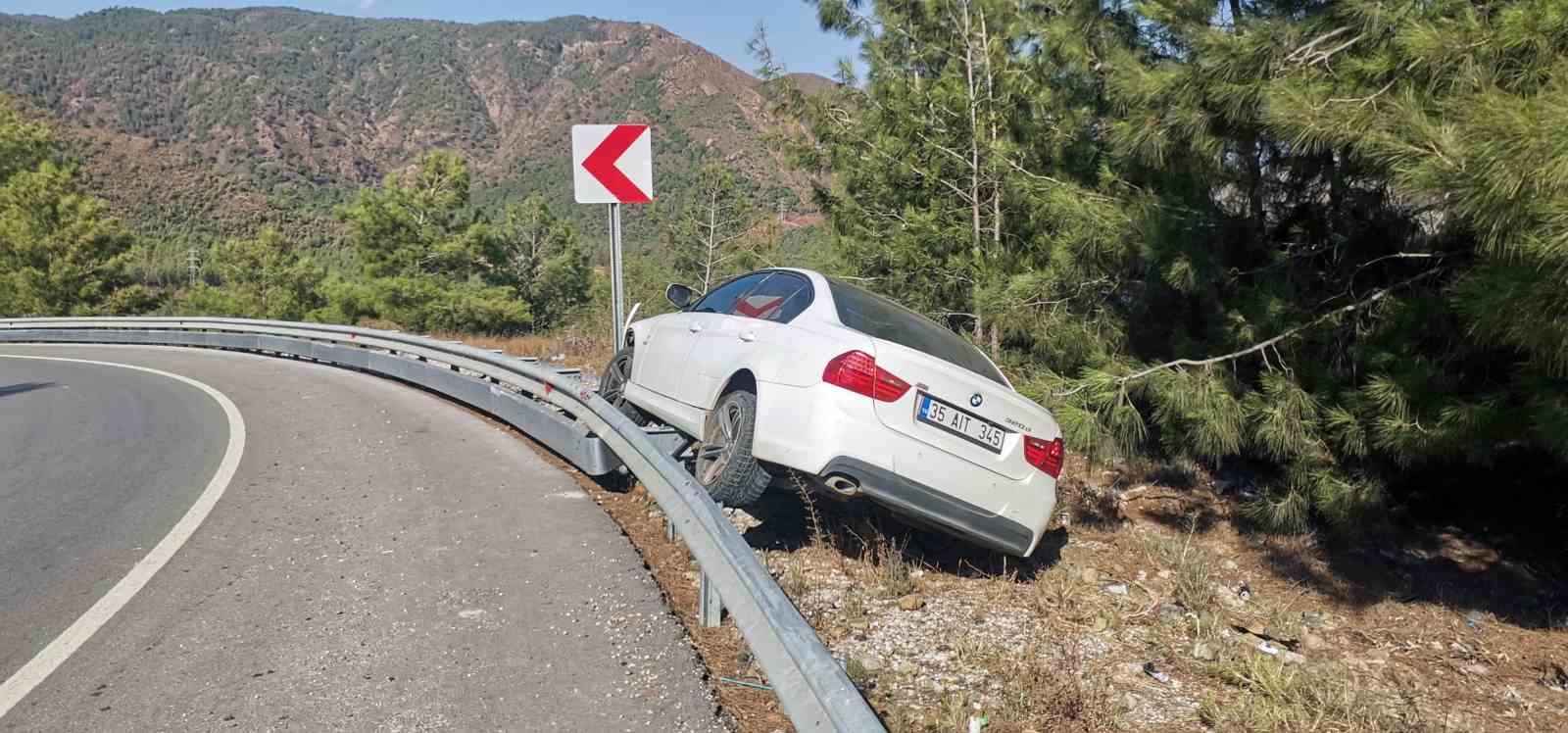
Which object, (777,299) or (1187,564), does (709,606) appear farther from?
(1187,564)

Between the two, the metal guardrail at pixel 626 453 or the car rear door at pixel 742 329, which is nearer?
the metal guardrail at pixel 626 453

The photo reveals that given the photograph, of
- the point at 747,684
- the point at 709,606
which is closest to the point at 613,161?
the point at 709,606

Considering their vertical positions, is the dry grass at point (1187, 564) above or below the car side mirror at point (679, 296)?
below

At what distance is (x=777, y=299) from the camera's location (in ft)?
20.1

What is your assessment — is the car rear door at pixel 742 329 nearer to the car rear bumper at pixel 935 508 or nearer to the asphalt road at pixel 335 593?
the car rear bumper at pixel 935 508

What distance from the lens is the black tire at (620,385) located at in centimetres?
794

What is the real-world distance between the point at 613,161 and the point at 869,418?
515 cm

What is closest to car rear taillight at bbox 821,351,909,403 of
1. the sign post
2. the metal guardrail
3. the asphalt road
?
the metal guardrail

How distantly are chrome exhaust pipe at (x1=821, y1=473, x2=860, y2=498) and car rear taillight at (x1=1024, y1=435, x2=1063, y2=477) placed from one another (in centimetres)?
107

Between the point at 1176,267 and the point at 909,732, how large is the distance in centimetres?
442

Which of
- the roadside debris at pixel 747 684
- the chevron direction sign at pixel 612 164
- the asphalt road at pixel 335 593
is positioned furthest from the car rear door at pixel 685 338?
the roadside debris at pixel 747 684

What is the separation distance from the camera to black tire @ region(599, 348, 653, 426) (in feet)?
26.1

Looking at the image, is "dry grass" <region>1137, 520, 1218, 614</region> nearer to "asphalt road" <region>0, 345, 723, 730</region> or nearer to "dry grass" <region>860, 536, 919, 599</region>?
"dry grass" <region>860, 536, 919, 599</region>

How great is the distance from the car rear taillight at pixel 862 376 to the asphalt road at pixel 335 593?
1.43 meters
